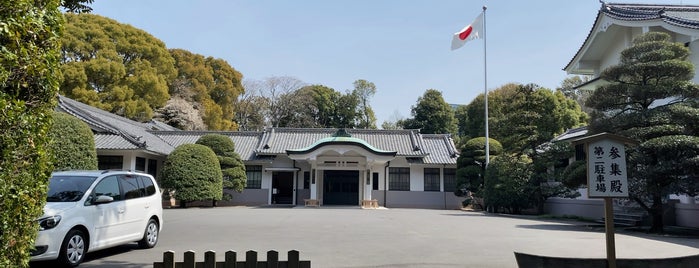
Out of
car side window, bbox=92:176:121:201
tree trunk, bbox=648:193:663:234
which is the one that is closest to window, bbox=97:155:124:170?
car side window, bbox=92:176:121:201

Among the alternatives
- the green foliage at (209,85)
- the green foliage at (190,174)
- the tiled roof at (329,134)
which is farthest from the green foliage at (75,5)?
the green foliage at (209,85)

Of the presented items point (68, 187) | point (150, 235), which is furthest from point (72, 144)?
point (68, 187)

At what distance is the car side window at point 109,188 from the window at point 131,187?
15cm

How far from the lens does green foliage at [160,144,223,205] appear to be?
22188mm

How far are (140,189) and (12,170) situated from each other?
5.58 m

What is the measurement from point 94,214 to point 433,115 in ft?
125

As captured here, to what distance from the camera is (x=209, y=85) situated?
40531mm

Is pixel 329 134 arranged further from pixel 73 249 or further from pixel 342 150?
pixel 73 249

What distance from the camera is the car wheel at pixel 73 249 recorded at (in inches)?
262

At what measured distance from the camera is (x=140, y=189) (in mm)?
8820

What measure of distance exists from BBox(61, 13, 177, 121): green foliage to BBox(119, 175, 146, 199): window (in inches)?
895

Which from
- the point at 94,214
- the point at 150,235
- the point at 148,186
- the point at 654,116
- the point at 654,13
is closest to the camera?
the point at 94,214

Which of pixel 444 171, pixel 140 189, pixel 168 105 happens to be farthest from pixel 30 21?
pixel 168 105

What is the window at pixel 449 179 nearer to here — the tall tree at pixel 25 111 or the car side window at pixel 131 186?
the car side window at pixel 131 186
